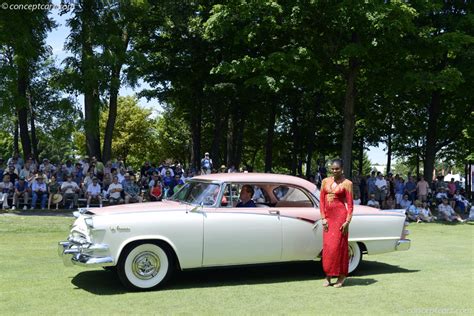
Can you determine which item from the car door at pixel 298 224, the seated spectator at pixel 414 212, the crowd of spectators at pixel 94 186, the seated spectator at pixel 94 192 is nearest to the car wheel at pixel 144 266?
the car door at pixel 298 224

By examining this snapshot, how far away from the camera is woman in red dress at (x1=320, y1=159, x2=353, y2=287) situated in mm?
7879

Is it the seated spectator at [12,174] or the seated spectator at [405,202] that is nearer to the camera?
the seated spectator at [12,174]

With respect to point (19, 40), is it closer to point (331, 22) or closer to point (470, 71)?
→ point (331, 22)

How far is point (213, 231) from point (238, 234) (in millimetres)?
398

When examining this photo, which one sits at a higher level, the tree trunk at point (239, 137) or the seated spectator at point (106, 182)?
the tree trunk at point (239, 137)

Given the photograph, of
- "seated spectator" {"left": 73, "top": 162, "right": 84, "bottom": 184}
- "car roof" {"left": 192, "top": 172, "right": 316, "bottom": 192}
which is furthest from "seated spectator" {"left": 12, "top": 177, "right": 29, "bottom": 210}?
"car roof" {"left": 192, "top": 172, "right": 316, "bottom": 192}

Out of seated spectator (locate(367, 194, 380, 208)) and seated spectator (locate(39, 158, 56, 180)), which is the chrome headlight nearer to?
seated spectator (locate(39, 158, 56, 180))

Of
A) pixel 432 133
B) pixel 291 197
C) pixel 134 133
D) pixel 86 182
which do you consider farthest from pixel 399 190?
pixel 134 133

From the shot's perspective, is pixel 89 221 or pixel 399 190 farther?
pixel 399 190

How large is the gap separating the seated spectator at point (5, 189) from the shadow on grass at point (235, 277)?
9.80 meters

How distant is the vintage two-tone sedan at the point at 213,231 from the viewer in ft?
24.3

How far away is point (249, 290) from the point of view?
7664 mm

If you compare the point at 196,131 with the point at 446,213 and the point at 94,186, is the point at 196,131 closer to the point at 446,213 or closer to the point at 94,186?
the point at 94,186

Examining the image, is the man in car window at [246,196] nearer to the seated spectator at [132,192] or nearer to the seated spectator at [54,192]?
the seated spectator at [132,192]
